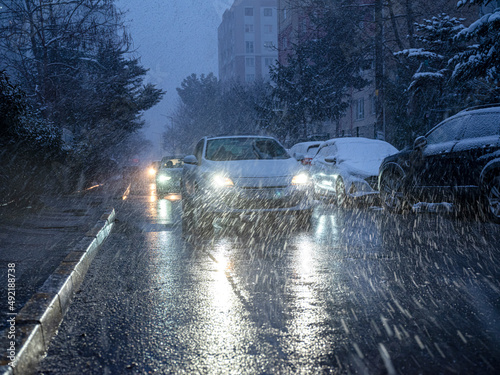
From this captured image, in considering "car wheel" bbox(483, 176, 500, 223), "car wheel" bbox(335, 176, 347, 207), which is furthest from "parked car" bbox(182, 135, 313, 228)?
"car wheel" bbox(335, 176, 347, 207)

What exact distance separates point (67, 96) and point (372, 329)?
74.8 feet

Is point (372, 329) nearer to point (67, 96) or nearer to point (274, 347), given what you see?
point (274, 347)

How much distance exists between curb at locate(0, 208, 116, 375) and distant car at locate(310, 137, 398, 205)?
7.82 meters

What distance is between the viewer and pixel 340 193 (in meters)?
12.9

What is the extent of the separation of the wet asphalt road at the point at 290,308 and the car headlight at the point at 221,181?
1.25 metres

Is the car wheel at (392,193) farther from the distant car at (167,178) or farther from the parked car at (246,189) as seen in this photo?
the distant car at (167,178)

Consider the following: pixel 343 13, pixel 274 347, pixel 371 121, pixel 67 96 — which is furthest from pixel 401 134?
pixel 274 347

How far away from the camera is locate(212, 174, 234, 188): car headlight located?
860cm

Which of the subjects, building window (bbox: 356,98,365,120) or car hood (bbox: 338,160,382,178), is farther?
building window (bbox: 356,98,365,120)

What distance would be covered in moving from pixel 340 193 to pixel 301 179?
415cm

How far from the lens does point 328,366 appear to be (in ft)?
9.74

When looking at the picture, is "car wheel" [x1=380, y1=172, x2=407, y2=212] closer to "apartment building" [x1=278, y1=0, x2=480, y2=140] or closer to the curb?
the curb

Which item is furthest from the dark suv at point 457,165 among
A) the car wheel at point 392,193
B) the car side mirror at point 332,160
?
the car side mirror at point 332,160

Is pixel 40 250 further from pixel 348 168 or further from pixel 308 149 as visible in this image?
pixel 308 149
